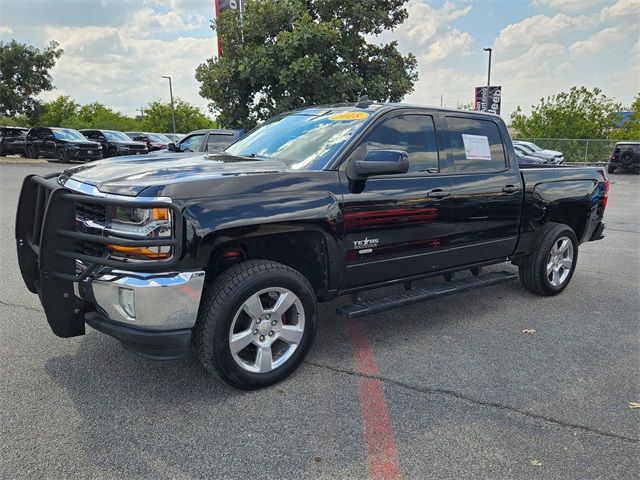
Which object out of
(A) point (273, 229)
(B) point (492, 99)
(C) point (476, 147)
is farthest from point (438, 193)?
(B) point (492, 99)

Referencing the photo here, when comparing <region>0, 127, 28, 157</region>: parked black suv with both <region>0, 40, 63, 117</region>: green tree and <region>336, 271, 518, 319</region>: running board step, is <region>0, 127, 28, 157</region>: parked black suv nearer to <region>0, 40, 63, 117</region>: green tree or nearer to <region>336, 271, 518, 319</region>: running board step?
<region>0, 40, 63, 117</region>: green tree

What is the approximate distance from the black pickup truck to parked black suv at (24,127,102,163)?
20983mm

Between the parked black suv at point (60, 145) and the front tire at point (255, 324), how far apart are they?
22.4 meters

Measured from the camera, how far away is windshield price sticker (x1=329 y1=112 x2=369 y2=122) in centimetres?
405

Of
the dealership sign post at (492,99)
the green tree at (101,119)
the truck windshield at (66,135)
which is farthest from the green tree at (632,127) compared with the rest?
the green tree at (101,119)

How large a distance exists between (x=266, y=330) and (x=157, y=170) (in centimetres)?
125

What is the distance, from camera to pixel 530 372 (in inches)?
144

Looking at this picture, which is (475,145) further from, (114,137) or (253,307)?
(114,137)

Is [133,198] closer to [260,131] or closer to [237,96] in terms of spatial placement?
[260,131]

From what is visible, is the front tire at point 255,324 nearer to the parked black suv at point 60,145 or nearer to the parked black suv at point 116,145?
the parked black suv at point 60,145

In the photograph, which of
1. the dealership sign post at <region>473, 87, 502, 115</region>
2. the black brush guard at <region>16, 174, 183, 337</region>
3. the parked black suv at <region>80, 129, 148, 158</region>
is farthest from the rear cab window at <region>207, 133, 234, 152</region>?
the dealership sign post at <region>473, 87, 502, 115</region>

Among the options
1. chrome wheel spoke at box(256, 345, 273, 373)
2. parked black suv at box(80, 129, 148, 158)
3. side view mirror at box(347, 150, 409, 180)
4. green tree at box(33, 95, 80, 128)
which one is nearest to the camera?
chrome wheel spoke at box(256, 345, 273, 373)

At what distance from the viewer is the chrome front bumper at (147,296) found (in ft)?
9.32

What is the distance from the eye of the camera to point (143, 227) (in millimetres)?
2918
